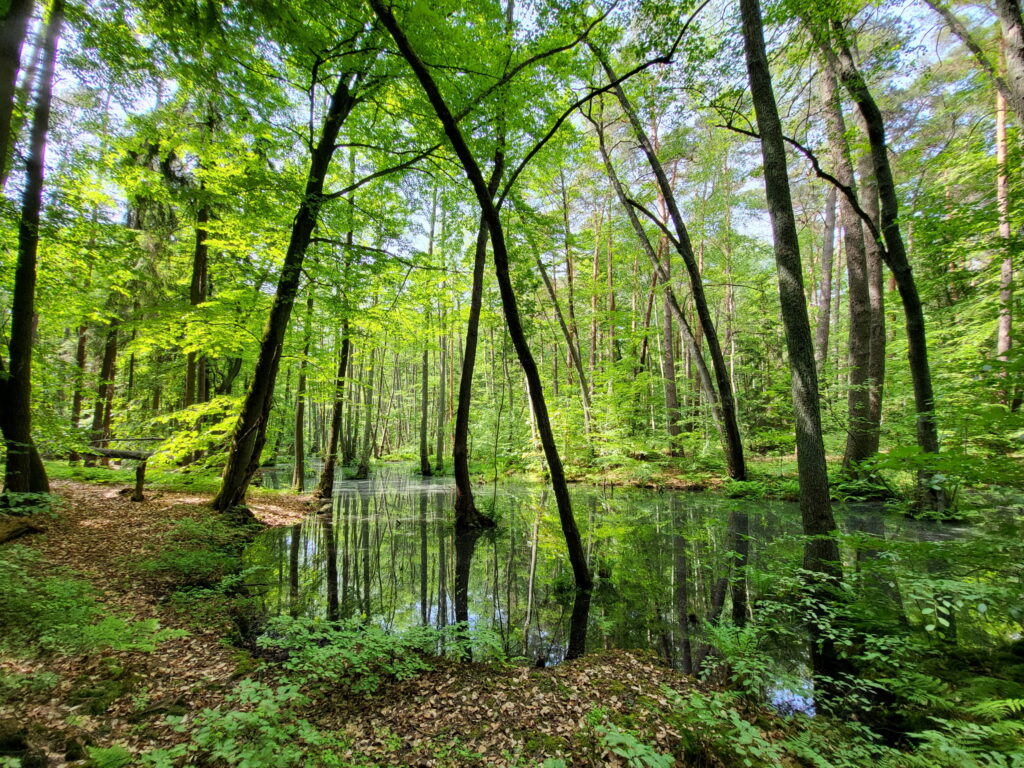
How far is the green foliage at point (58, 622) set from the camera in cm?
305

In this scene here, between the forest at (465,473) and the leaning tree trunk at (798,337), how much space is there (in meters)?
0.04

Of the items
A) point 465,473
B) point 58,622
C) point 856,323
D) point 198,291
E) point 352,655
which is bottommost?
point 352,655

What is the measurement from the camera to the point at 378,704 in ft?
10.1

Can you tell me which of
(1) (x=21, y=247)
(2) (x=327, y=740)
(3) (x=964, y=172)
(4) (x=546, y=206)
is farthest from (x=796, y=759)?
(4) (x=546, y=206)

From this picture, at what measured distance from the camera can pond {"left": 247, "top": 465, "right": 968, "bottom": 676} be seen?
477 cm

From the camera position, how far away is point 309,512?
11.2m

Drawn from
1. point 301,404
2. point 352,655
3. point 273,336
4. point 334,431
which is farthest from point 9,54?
point 301,404

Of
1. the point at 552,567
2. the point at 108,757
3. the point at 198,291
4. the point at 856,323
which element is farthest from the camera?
the point at 198,291

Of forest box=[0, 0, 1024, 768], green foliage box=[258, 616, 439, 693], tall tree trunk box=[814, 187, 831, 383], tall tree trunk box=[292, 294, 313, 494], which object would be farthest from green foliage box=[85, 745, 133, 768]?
tall tree trunk box=[814, 187, 831, 383]

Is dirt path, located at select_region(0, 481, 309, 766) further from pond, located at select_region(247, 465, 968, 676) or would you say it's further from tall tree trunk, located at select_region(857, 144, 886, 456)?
tall tree trunk, located at select_region(857, 144, 886, 456)

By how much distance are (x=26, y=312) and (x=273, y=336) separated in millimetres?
3207

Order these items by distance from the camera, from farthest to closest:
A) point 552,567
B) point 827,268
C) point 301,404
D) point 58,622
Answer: point 827,268, point 301,404, point 552,567, point 58,622

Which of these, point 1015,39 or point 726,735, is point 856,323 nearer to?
point 1015,39

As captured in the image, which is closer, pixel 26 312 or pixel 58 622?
pixel 58 622
